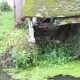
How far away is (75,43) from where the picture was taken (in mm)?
12602

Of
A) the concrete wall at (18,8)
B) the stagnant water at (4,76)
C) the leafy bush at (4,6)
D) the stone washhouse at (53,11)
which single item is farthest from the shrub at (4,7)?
the stagnant water at (4,76)

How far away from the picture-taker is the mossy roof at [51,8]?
1111 centimetres

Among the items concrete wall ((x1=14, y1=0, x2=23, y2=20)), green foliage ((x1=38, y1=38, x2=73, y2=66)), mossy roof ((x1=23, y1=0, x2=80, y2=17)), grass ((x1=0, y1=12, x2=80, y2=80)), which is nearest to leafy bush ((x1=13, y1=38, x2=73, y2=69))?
green foliage ((x1=38, y1=38, x2=73, y2=66))

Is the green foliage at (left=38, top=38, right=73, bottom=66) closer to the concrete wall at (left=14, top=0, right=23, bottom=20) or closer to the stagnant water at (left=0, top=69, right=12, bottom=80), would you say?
the stagnant water at (left=0, top=69, right=12, bottom=80)

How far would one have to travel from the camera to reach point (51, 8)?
11492 mm

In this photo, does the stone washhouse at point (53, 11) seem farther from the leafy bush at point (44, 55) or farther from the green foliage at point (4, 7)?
the green foliage at point (4, 7)

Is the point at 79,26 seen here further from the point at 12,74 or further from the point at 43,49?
the point at 12,74

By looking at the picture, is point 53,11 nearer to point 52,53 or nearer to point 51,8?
point 51,8

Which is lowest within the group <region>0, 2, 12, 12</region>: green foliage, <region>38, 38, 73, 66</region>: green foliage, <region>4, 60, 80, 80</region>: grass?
<region>4, 60, 80, 80</region>: grass

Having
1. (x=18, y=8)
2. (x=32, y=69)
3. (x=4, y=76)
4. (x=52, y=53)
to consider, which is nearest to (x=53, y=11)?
(x=52, y=53)

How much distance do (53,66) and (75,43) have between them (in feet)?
6.30

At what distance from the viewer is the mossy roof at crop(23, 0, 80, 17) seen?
36.4ft

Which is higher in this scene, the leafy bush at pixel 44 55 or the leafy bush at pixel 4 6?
the leafy bush at pixel 4 6

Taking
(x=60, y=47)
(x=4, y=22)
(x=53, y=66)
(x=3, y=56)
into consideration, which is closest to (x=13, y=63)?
(x=3, y=56)
